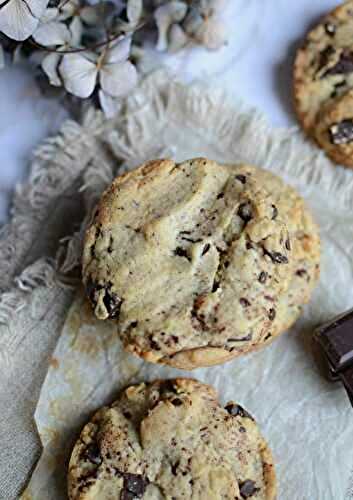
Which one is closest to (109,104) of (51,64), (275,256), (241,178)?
(51,64)

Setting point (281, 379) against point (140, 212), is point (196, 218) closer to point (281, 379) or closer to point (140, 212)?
point (140, 212)

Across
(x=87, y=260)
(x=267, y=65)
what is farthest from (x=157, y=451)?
(x=267, y=65)

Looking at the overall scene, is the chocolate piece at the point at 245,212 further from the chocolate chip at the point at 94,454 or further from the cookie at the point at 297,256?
the chocolate chip at the point at 94,454

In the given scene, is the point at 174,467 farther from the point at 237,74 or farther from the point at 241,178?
the point at 237,74

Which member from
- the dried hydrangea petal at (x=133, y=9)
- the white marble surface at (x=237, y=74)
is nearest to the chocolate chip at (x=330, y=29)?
the white marble surface at (x=237, y=74)

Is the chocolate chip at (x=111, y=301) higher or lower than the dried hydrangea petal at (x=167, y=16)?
lower

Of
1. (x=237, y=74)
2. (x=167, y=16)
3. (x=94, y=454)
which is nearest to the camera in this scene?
(x=94, y=454)
